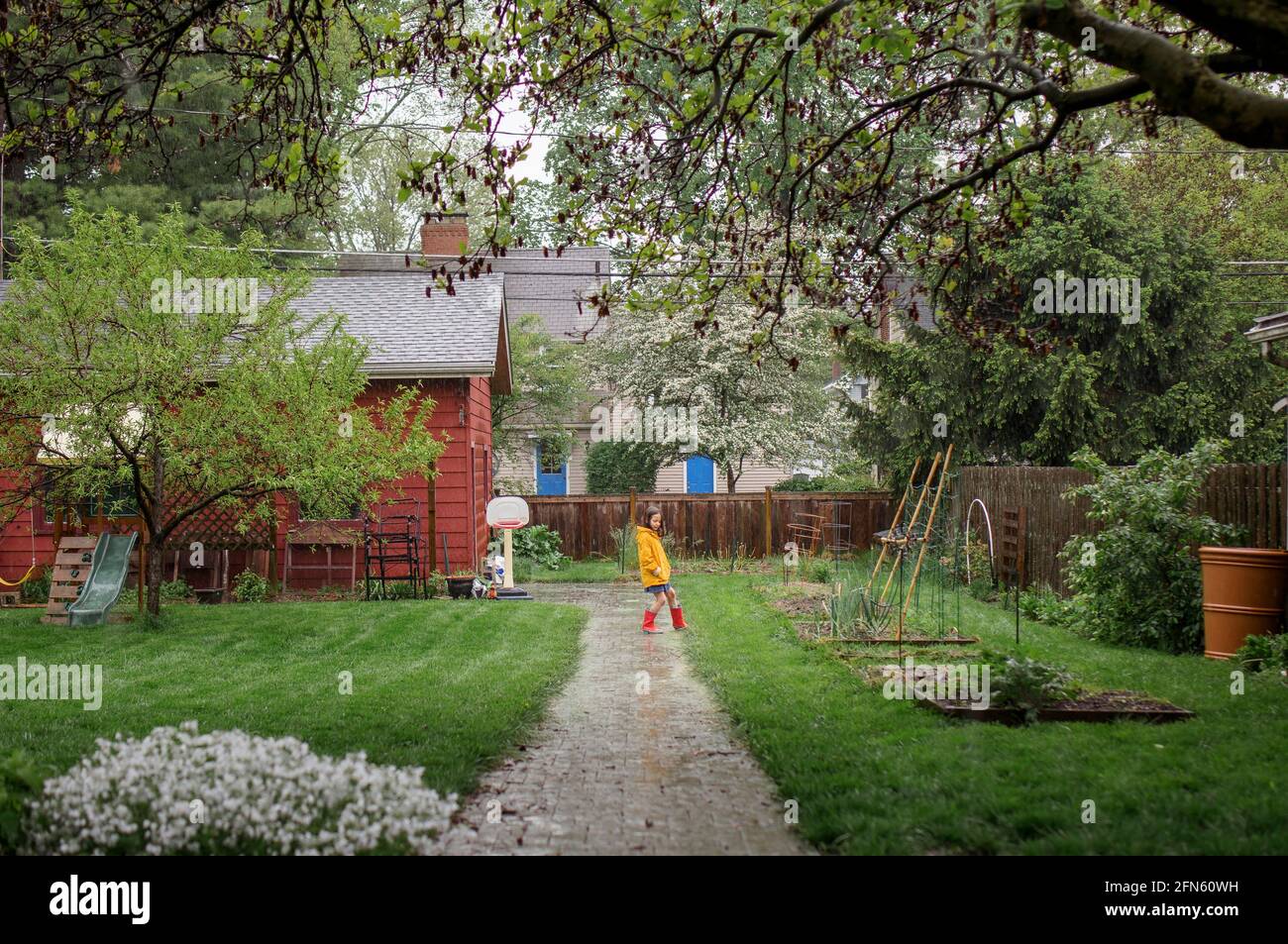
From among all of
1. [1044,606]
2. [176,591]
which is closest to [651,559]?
[1044,606]

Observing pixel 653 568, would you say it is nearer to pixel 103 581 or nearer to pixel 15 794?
pixel 103 581

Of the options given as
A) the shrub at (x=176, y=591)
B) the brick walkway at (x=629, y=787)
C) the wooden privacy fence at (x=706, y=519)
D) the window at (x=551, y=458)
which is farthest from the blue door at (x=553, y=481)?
the brick walkway at (x=629, y=787)

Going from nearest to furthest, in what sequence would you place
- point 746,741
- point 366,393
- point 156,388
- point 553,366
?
point 746,741 < point 156,388 < point 366,393 < point 553,366

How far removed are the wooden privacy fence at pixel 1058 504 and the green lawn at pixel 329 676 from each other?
6.61 m

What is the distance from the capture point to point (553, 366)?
1051 inches

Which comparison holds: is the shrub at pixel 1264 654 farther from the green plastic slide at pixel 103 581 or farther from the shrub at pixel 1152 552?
the green plastic slide at pixel 103 581

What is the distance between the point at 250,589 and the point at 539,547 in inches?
270

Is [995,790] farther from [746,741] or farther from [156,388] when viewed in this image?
[156,388]

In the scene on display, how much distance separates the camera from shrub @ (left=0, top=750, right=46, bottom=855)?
4641 millimetres

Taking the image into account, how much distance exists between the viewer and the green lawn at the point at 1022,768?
185 inches

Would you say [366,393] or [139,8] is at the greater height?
[139,8]
